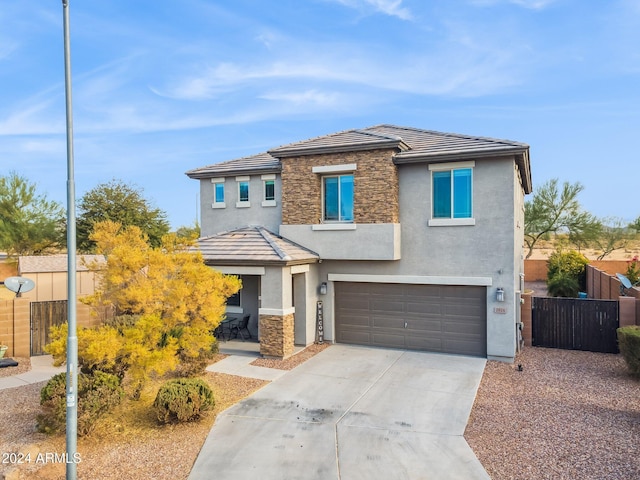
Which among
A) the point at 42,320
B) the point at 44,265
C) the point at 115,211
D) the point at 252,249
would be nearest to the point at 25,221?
the point at 115,211

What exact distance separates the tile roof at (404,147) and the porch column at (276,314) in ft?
14.6

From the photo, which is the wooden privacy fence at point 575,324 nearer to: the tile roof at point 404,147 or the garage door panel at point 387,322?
the garage door panel at point 387,322

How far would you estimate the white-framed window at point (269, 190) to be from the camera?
16.6 metres

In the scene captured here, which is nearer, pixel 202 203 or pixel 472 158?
pixel 472 158

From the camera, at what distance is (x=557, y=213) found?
39.8 m

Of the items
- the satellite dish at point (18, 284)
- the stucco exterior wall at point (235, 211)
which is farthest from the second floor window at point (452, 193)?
the satellite dish at point (18, 284)

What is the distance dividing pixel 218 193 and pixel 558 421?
14.1 metres

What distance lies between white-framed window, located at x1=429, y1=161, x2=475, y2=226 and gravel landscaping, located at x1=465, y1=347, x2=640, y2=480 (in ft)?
14.9

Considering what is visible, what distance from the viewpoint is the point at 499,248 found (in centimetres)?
1317

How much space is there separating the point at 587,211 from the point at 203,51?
3752 cm

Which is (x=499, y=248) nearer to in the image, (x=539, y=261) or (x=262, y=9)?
(x=262, y=9)

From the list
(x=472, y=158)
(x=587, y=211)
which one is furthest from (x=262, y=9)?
(x=587, y=211)

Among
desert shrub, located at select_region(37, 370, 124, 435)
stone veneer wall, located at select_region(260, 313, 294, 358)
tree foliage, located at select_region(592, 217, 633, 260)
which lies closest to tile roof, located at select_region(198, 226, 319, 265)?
stone veneer wall, located at select_region(260, 313, 294, 358)

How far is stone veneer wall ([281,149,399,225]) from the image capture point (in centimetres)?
1398
